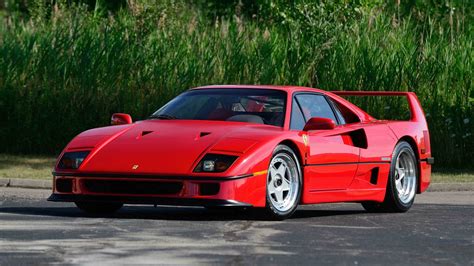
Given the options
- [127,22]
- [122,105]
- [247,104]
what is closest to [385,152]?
[247,104]

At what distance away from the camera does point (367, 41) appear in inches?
925

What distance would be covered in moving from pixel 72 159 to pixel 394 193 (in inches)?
137

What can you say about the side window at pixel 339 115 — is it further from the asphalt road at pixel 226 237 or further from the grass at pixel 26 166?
the grass at pixel 26 166

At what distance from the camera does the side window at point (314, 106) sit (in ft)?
43.0

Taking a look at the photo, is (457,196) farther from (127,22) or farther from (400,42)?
(127,22)

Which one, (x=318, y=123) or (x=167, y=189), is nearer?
(x=167, y=189)

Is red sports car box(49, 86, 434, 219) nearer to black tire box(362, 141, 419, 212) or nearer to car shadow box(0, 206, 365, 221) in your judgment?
black tire box(362, 141, 419, 212)

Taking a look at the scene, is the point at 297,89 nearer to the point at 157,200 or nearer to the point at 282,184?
the point at 282,184

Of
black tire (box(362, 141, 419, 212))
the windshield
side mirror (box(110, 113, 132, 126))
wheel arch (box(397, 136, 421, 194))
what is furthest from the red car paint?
wheel arch (box(397, 136, 421, 194))

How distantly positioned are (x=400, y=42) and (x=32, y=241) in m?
14.5

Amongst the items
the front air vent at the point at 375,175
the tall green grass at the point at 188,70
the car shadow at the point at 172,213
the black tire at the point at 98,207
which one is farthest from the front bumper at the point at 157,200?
the tall green grass at the point at 188,70

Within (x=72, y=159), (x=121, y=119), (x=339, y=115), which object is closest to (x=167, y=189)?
(x=72, y=159)

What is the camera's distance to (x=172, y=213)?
1316cm

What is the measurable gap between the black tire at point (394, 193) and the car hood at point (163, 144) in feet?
5.96
